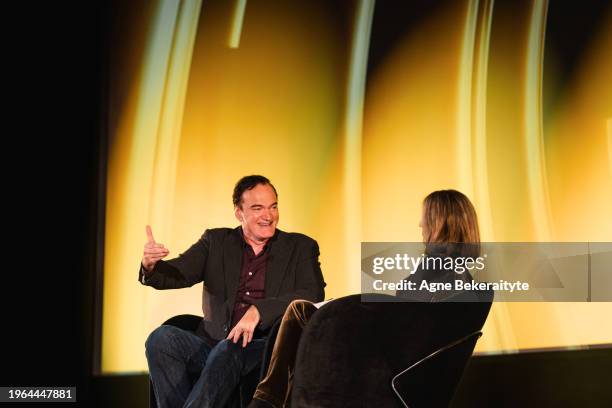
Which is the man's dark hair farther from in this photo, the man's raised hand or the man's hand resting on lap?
the man's hand resting on lap

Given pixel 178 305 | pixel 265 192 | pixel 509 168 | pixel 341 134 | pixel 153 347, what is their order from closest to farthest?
pixel 153 347
pixel 265 192
pixel 178 305
pixel 341 134
pixel 509 168

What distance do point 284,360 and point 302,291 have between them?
0.39m

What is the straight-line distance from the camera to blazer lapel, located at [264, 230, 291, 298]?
99.6 inches

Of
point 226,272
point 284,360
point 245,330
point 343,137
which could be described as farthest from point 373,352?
point 343,137

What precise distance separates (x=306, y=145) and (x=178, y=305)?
0.97 m

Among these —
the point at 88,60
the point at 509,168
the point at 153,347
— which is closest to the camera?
the point at 153,347

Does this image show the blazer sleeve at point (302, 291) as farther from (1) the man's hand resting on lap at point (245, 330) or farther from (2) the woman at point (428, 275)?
(2) the woman at point (428, 275)

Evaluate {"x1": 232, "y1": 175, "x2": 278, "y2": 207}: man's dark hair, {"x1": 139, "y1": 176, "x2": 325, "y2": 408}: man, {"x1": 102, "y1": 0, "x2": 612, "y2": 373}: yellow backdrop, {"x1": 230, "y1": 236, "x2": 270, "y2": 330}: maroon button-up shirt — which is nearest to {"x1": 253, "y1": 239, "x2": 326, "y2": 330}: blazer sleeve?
{"x1": 139, "y1": 176, "x2": 325, "y2": 408}: man

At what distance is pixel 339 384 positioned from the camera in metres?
1.99

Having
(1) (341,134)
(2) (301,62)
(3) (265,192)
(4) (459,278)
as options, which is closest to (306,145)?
(1) (341,134)

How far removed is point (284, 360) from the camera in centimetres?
210

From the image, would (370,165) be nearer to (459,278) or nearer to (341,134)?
(341,134)

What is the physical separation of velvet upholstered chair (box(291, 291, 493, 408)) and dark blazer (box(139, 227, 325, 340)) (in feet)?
1.43

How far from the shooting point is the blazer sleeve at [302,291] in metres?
2.32
